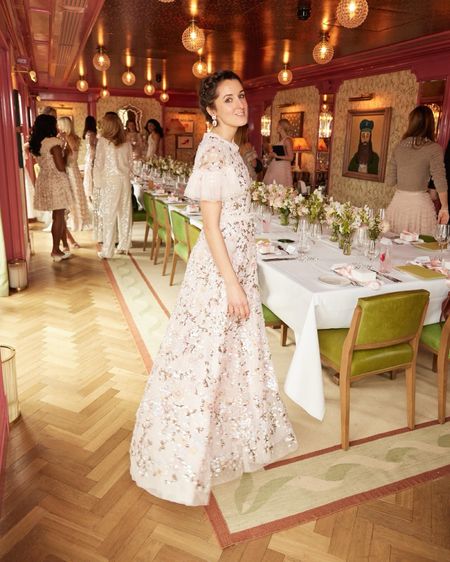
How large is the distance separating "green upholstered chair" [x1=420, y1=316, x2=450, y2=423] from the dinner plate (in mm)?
616

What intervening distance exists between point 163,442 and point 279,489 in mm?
618

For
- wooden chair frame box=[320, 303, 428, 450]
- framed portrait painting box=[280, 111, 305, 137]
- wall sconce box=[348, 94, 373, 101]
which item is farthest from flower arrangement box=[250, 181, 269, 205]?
framed portrait painting box=[280, 111, 305, 137]

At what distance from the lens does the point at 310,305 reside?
2.62 metres

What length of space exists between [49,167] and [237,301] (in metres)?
4.77

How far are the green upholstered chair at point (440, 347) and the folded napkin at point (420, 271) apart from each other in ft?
1.03

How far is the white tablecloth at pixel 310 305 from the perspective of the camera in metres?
2.65

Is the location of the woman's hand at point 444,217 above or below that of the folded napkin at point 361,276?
above

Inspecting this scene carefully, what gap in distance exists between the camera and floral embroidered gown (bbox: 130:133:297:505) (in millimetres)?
2115

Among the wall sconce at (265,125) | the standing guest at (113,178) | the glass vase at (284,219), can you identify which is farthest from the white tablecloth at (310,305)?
the wall sconce at (265,125)

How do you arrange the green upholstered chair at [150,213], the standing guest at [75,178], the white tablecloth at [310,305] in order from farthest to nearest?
the standing guest at [75,178]
the green upholstered chair at [150,213]
the white tablecloth at [310,305]

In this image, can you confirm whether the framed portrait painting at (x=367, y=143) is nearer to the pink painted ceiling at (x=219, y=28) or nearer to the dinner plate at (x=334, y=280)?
the pink painted ceiling at (x=219, y=28)

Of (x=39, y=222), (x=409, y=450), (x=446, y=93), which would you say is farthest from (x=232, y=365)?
(x=39, y=222)

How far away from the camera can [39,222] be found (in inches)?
360

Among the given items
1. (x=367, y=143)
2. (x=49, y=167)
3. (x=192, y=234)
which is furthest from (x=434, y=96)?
(x=49, y=167)
